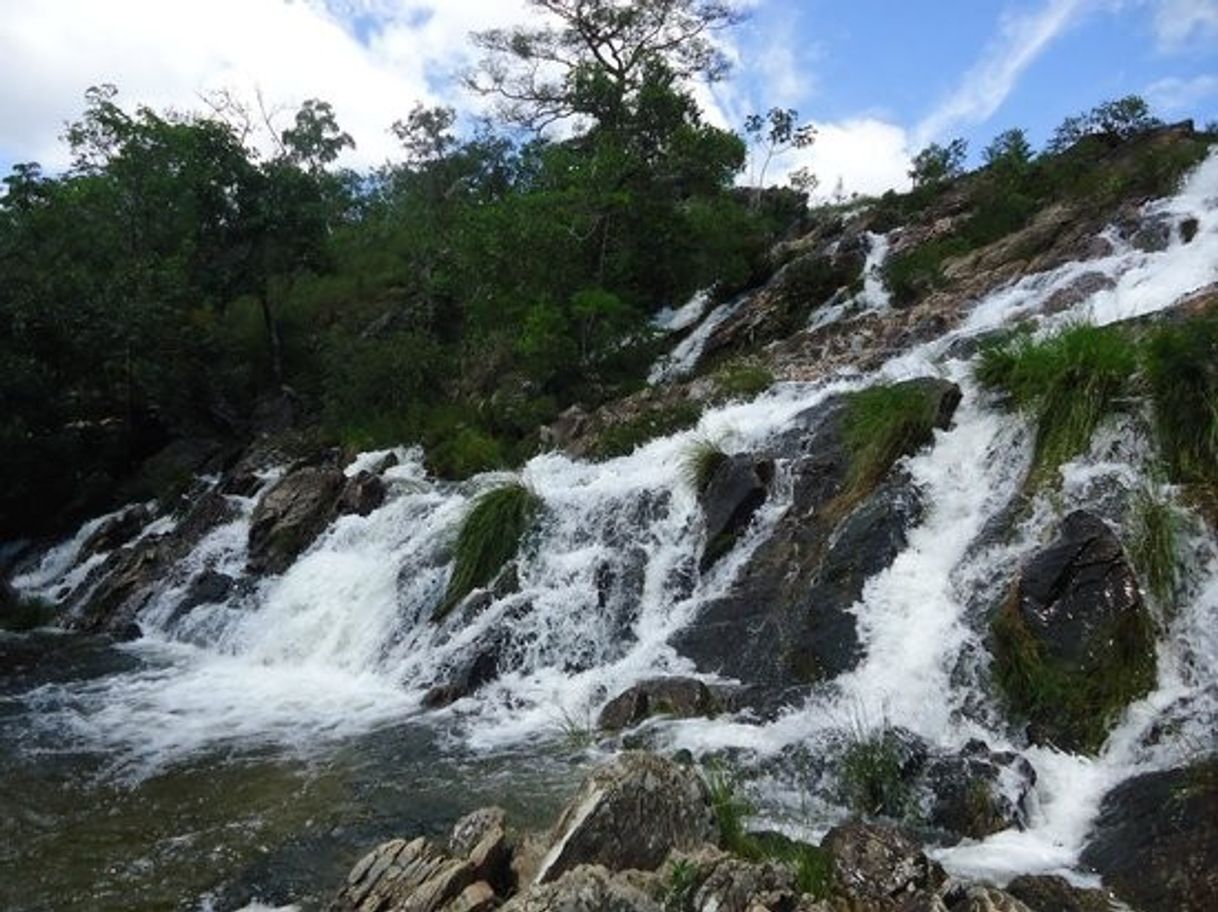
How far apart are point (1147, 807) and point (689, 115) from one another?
1763 cm

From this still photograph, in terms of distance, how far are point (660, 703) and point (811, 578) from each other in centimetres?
185

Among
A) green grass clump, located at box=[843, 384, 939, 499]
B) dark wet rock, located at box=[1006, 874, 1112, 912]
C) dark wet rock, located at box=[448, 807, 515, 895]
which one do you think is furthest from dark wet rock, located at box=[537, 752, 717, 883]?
green grass clump, located at box=[843, 384, 939, 499]

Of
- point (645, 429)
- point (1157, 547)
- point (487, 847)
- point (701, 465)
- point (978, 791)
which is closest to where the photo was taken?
point (487, 847)

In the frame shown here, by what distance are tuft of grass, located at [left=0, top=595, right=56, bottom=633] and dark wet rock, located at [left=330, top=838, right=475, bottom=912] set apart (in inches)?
508

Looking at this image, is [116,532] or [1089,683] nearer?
[1089,683]

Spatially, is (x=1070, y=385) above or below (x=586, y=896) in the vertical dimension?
above

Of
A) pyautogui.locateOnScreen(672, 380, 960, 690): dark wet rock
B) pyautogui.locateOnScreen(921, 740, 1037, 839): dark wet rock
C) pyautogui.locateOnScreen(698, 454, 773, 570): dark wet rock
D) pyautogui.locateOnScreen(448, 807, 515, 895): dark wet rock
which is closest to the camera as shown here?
pyautogui.locateOnScreen(448, 807, 515, 895): dark wet rock

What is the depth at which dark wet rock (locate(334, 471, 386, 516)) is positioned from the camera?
16.1 m

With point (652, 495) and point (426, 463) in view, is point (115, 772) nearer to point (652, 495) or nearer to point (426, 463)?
point (652, 495)

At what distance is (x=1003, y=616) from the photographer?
25.6 ft

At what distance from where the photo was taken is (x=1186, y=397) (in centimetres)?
830

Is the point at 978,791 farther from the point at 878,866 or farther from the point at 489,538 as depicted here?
the point at 489,538

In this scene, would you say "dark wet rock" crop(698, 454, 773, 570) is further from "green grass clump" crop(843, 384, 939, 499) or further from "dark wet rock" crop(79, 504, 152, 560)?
"dark wet rock" crop(79, 504, 152, 560)

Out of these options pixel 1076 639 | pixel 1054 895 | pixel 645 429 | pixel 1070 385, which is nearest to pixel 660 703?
pixel 1076 639
